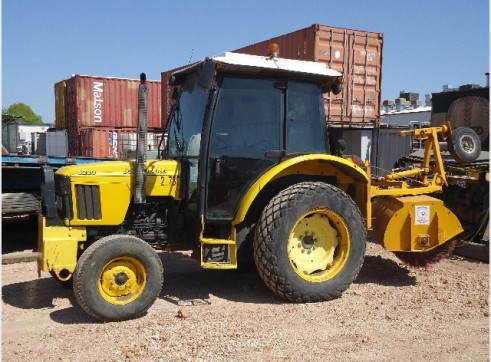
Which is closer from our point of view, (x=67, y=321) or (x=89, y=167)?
(x=67, y=321)

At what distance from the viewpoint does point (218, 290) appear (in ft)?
17.4

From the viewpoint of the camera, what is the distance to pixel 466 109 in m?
10.7

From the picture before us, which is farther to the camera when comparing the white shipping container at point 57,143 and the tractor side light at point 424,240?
the white shipping container at point 57,143

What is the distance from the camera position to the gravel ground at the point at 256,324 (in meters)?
3.69

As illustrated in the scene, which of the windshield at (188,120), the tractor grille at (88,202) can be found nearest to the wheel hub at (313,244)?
the windshield at (188,120)

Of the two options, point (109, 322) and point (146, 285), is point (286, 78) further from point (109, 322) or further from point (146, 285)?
point (109, 322)

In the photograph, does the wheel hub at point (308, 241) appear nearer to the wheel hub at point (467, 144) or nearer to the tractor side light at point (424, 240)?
the tractor side light at point (424, 240)

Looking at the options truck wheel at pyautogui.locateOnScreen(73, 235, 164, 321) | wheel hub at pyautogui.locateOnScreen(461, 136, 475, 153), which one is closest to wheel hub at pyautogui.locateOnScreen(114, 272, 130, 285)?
truck wheel at pyautogui.locateOnScreen(73, 235, 164, 321)

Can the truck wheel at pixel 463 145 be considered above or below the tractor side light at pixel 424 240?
above

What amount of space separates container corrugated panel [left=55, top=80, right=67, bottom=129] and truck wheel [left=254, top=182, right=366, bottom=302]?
1510 cm

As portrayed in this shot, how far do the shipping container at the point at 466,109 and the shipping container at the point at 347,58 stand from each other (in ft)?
5.06

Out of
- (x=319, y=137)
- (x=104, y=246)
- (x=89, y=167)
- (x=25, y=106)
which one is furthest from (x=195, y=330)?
(x=25, y=106)

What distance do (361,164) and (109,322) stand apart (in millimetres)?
3122

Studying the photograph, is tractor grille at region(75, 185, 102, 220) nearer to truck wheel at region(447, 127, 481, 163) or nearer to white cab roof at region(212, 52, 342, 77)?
white cab roof at region(212, 52, 342, 77)
